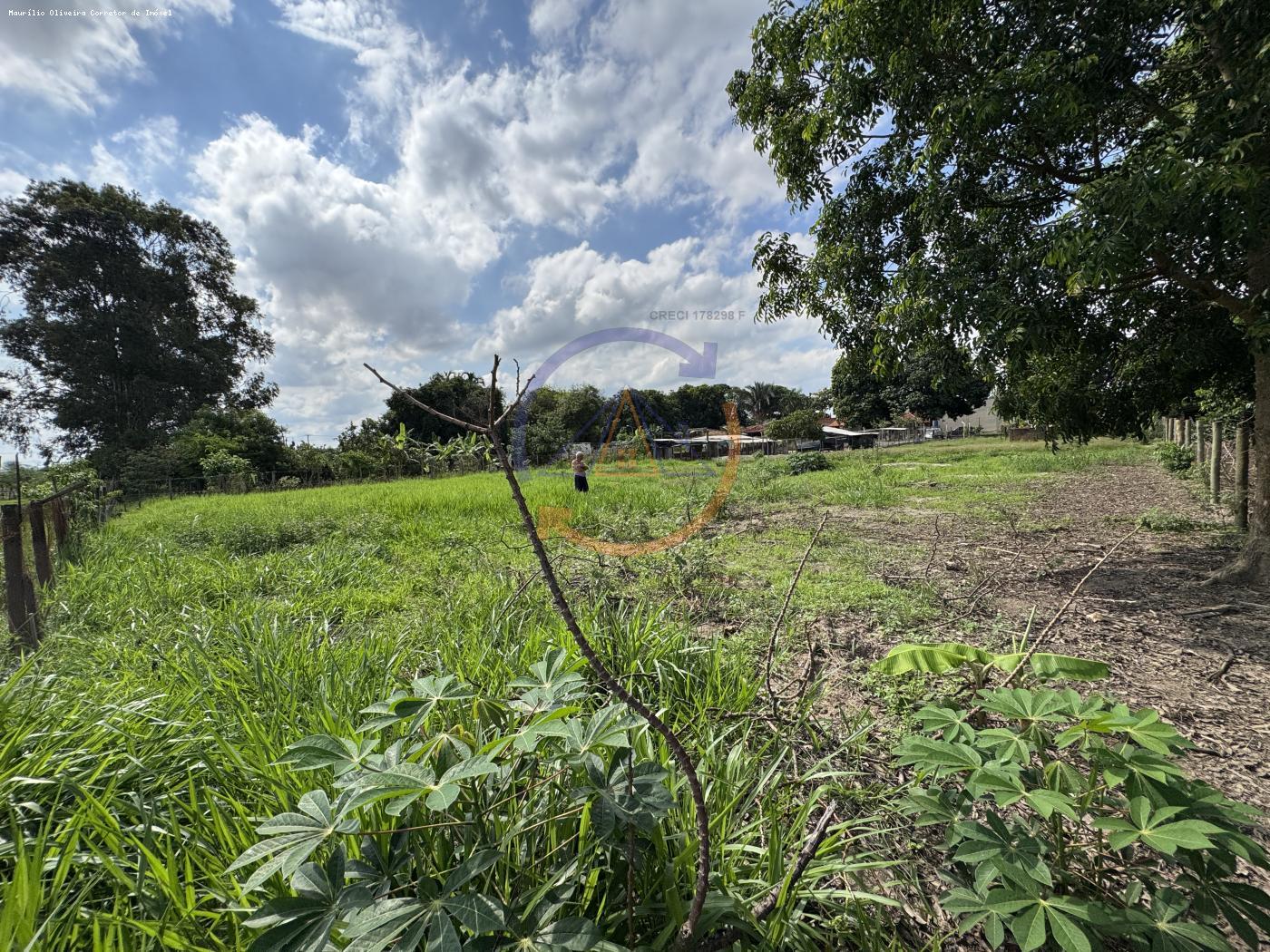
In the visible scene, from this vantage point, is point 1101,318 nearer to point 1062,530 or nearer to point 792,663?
point 1062,530

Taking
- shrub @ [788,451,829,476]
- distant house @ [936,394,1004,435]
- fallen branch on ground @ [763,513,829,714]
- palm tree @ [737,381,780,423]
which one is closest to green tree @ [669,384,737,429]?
palm tree @ [737,381,780,423]

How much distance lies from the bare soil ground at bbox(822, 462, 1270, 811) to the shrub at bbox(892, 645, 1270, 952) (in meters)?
0.87

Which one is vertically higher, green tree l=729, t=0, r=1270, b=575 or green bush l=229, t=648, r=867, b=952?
green tree l=729, t=0, r=1270, b=575

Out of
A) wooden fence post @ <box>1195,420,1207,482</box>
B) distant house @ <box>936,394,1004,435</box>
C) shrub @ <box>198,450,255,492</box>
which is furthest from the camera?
distant house @ <box>936,394,1004,435</box>

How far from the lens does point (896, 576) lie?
162 inches

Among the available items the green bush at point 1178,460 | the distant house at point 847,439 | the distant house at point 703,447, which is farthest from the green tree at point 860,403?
the green bush at point 1178,460

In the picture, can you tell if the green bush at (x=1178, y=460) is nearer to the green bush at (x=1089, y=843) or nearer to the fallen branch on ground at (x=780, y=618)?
the fallen branch on ground at (x=780, y=618)

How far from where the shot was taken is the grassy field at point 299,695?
1.05 m

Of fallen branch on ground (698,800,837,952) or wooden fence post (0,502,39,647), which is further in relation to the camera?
wooden fence post (0,502,39,647)

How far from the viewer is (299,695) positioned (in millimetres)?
1938

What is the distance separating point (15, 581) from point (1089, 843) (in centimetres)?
512

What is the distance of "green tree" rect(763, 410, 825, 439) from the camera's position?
1253 inches

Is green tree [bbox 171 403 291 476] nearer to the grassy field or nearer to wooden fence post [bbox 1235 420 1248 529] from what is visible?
the grassy field

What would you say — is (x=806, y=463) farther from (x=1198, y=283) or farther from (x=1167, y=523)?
(x=1198, y=283)
